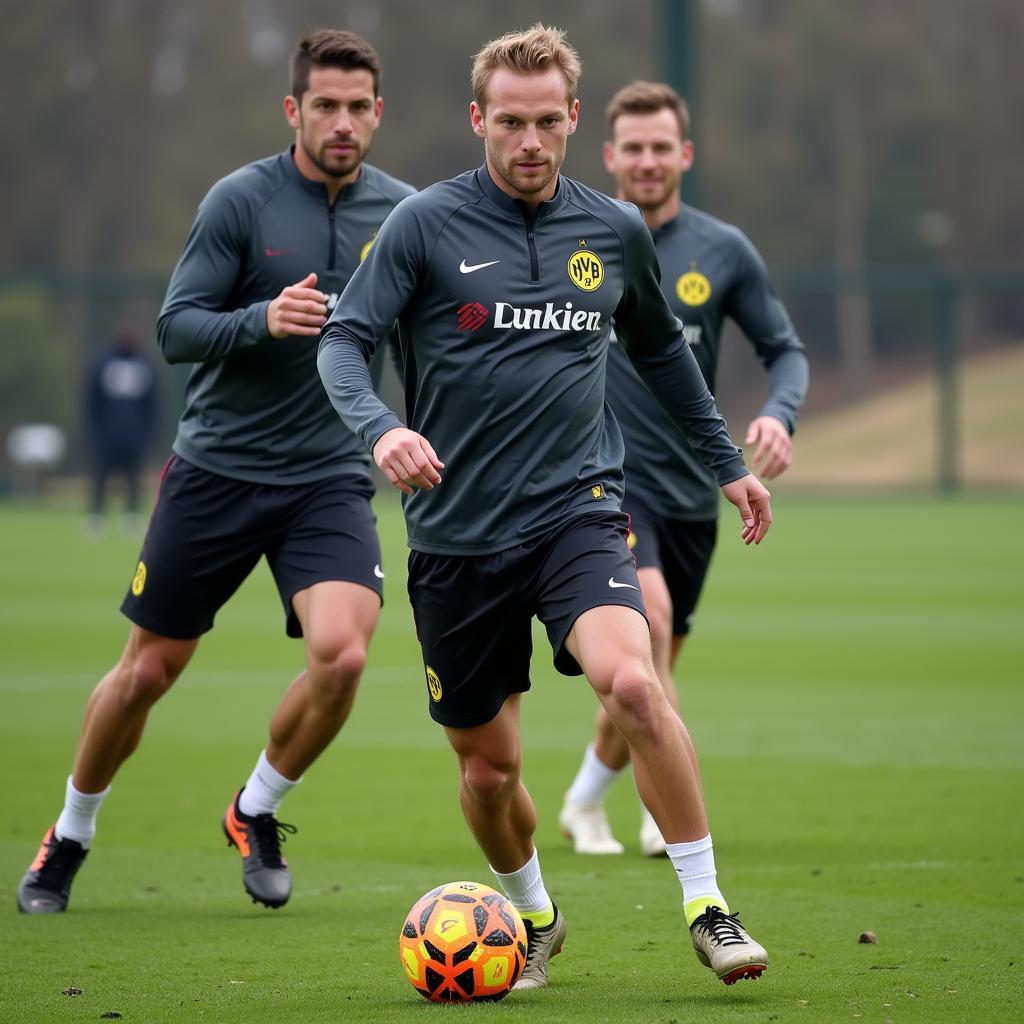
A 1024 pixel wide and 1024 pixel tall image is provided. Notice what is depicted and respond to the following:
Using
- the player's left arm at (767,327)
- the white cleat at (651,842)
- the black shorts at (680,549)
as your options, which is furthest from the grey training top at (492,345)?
the white cleat at (651,842)

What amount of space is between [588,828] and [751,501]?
8.13ft

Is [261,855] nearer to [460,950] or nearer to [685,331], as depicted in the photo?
[460,950]

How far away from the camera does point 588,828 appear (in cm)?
779

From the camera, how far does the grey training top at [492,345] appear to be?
17.7 ft

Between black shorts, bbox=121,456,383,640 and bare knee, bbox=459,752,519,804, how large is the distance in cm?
130

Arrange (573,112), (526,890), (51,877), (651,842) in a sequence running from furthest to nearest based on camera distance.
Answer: (651,842)
(51,877)
(526,890)
(573,112)

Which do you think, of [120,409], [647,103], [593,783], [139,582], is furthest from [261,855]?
[120,409]

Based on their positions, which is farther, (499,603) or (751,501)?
(751,501)

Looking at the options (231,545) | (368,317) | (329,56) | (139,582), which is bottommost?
(139,582)

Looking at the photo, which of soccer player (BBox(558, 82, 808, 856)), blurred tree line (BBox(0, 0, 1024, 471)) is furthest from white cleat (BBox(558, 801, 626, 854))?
blurred tree line (BBox(0, 0, 1024, 471))

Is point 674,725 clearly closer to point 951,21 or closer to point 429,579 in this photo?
point 429,579

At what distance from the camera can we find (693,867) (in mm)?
5117

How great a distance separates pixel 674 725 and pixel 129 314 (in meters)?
34.7

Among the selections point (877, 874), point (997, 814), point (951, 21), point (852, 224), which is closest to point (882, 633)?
point (997, 814)
